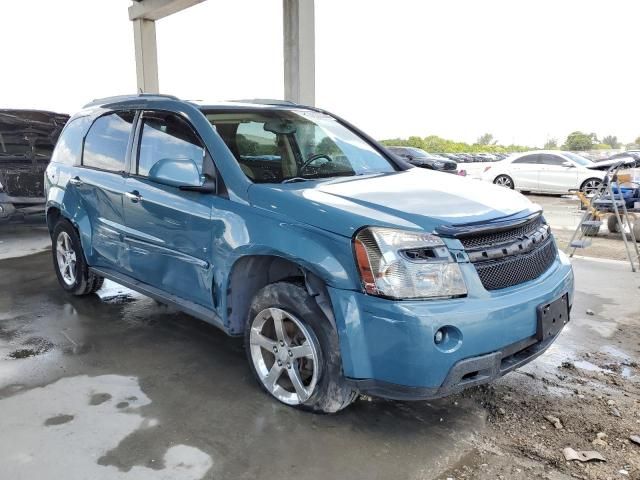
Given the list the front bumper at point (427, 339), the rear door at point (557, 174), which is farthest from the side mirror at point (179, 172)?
the rear door at point (557, 174)

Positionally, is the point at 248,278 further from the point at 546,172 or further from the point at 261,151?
the point at 546,172

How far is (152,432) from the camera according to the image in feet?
9.21

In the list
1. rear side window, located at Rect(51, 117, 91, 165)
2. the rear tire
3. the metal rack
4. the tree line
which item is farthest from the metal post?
the tree line

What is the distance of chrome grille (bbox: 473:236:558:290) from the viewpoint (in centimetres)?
264

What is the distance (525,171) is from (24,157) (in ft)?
43.4

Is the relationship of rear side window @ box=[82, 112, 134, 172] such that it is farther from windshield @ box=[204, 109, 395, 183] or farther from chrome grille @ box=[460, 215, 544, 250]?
chrome grille @ box=[460, 215, 544, 250]

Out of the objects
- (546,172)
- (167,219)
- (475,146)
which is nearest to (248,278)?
(167,219)

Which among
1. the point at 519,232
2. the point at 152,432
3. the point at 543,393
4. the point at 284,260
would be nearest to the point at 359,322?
Result: the point at 284,260

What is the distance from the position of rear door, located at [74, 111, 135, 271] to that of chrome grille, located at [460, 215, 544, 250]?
260 centimetres

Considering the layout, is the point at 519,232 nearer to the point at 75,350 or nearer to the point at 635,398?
the point at 635,398

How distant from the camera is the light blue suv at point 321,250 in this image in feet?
8.25

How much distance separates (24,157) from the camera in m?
8.64

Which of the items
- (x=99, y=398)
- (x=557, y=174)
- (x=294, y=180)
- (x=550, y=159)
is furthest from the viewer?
(x=550, y=159)

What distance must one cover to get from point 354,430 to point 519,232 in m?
1.37
